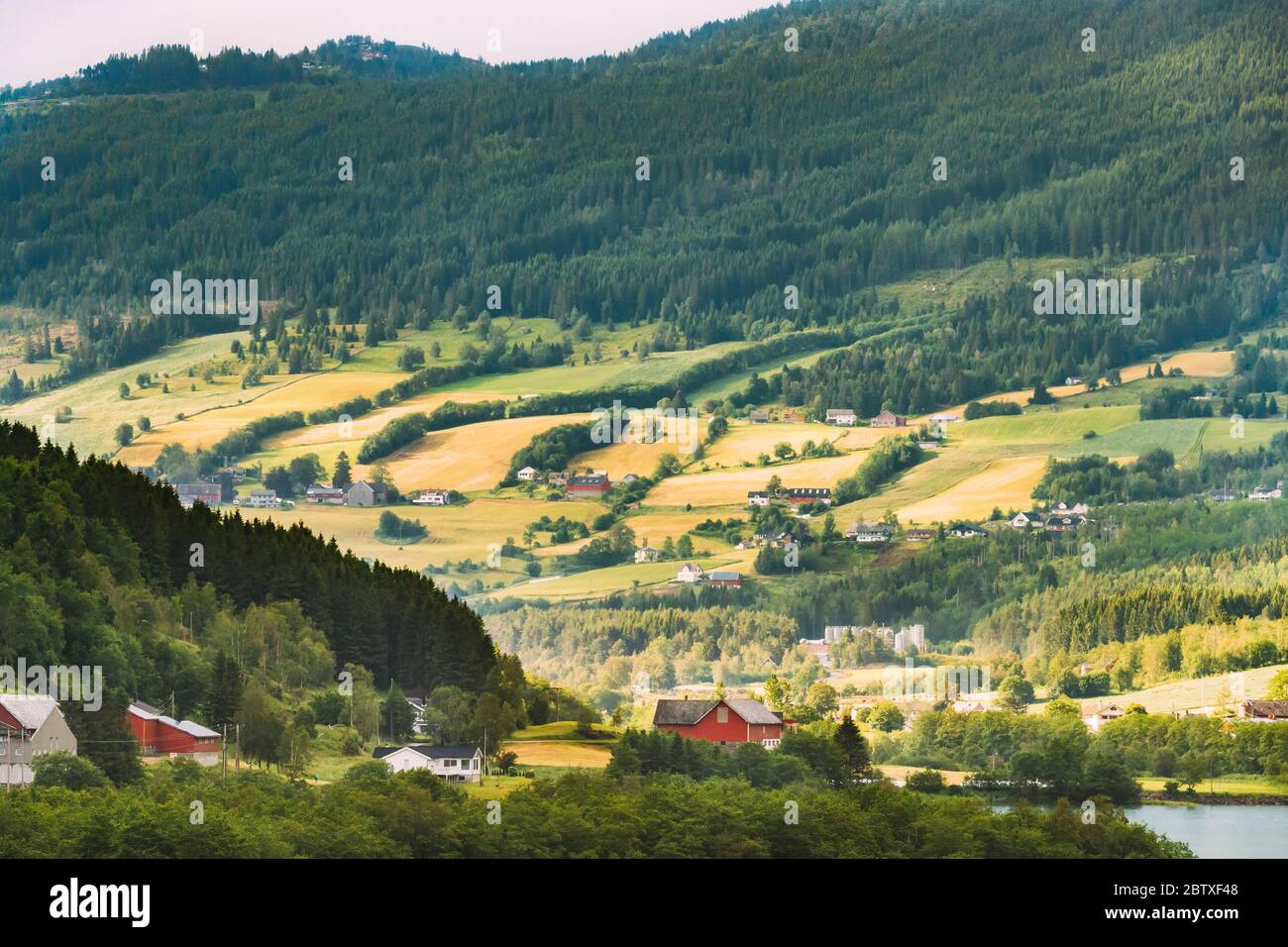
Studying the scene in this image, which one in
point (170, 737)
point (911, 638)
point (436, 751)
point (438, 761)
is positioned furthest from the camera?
point (911, 638)

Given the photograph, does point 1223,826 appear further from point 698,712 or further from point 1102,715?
point 1102,715

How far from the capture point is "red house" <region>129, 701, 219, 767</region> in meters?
98.5

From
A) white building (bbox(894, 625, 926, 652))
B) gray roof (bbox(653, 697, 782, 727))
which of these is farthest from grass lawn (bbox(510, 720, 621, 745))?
white building (bbox(894, 625, 926, 652))

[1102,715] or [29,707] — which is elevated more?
[29,707]

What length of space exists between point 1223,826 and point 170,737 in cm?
4640

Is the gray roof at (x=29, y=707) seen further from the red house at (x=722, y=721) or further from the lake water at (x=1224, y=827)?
the lake water at (x=1224, y=827)

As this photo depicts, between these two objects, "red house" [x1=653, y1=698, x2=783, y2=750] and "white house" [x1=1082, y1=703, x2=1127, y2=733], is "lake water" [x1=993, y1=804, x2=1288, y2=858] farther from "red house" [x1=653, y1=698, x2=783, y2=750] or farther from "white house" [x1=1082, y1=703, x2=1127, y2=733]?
"white house" [x1=1082, y1=703, x2=1127, y2=733]

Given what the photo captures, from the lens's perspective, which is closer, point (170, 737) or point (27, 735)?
point (27, 735)

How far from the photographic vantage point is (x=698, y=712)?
126 meters

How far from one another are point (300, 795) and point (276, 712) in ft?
35.4

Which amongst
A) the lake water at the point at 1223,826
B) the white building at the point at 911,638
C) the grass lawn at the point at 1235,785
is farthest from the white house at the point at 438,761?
the white building at the point at 911,638

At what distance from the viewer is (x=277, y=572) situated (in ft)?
393

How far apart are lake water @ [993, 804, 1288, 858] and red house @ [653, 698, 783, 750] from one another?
1297cm

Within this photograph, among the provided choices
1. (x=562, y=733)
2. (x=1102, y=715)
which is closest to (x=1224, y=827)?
(x=562, y=733)
